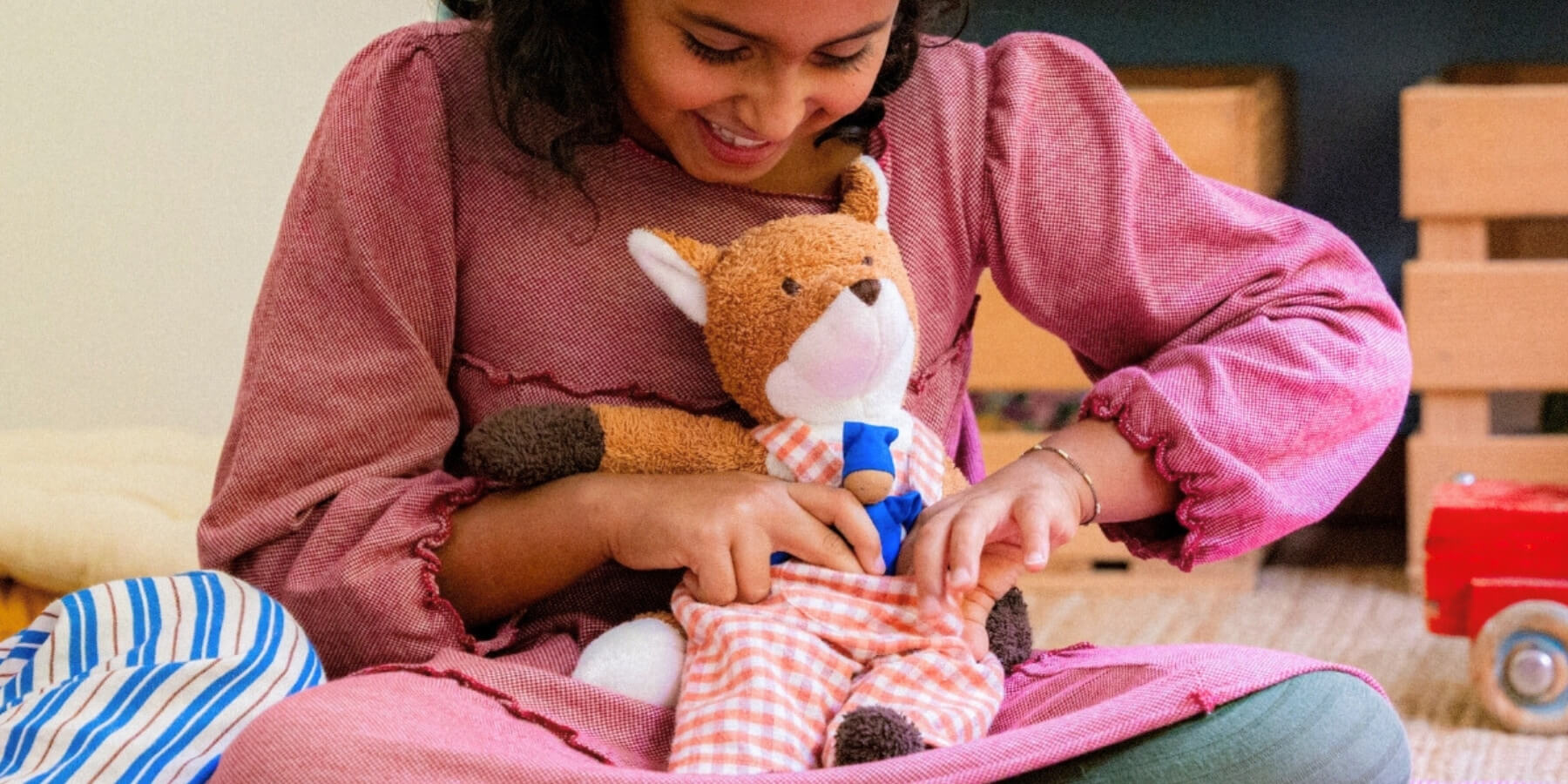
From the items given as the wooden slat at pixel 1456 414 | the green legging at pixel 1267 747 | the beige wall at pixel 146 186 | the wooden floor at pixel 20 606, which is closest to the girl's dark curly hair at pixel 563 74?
the green legging at pixel 1267 747

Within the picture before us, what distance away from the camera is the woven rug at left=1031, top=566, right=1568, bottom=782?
1.38m

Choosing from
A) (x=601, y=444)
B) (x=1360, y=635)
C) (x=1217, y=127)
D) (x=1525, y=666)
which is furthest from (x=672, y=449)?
(x=1217, y=127)

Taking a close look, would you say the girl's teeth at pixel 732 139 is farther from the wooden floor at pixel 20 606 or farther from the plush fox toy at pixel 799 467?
the wooden floor at pixel 20 606

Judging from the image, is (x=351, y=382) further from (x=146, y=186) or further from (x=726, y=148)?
(x=146, y=186)

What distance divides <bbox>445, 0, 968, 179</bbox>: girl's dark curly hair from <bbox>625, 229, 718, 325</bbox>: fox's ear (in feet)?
0.25

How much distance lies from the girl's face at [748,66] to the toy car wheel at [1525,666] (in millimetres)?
872

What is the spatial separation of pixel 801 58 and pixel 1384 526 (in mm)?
1654

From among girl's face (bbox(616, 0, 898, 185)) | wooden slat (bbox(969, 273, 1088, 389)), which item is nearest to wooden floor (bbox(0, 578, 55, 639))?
girl's face (bbox(616, 0, 898, 185))

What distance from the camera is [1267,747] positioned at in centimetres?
75

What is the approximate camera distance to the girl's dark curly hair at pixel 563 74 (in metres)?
0.92

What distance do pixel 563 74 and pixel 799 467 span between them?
0.24 metres

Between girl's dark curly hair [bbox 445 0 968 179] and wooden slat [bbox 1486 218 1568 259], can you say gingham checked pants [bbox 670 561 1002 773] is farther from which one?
wooden slat [bbox 1486 218 1568 259]

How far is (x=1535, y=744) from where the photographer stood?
4.65 ft

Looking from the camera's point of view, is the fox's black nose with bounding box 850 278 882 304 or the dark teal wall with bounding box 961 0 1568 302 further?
the dark teal wall with bounding box 961 0 1568 302
